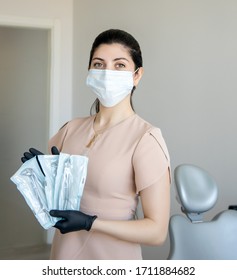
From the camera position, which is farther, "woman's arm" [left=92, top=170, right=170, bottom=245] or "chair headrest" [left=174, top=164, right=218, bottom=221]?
"chair headrest" [left=174, top=164, right=218, bottom=221]

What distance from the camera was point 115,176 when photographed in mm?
944

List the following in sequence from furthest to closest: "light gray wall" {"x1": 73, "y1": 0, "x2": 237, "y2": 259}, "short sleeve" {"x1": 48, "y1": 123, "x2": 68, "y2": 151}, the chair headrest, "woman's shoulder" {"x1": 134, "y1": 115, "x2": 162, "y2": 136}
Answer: "light gray wall" {"x1": 73, "y1": 0, "x2": 237, "y2": 259} < the chair headrest < "short sleeve" {"x1": 48, "y1": 123, "x2": 68, "y2": 151} < "woman's shoulder" {"x1": 134, "y1": 115, "x2": 162, "y2": 136}

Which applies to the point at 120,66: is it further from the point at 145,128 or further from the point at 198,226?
the point at 198,226

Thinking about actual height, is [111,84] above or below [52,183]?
above

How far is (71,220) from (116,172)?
17cm

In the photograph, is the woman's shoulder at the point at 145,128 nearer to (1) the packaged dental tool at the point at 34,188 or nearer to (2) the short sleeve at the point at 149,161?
(2) the short sleeve at the point at 149,161

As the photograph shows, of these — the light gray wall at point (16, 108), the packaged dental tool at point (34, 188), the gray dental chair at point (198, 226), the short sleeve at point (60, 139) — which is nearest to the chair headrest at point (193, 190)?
the gray dental chair at point (198, 226)

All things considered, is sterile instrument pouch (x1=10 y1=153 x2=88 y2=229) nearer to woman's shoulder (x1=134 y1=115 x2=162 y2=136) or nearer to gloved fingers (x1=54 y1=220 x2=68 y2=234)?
gloved fingers (x1=54 y1=220 x2=68 y2=234)

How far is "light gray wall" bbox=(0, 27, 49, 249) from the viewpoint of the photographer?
10.6 ft

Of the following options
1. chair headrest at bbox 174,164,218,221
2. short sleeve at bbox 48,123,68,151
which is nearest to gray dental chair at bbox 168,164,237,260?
chair headrest at bbox 174,164,218,221

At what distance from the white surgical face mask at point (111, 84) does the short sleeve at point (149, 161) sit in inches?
7.2

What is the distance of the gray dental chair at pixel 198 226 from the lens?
1.25 metres

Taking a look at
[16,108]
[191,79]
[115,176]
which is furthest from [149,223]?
[16,108]

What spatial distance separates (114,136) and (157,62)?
4.08 ft
